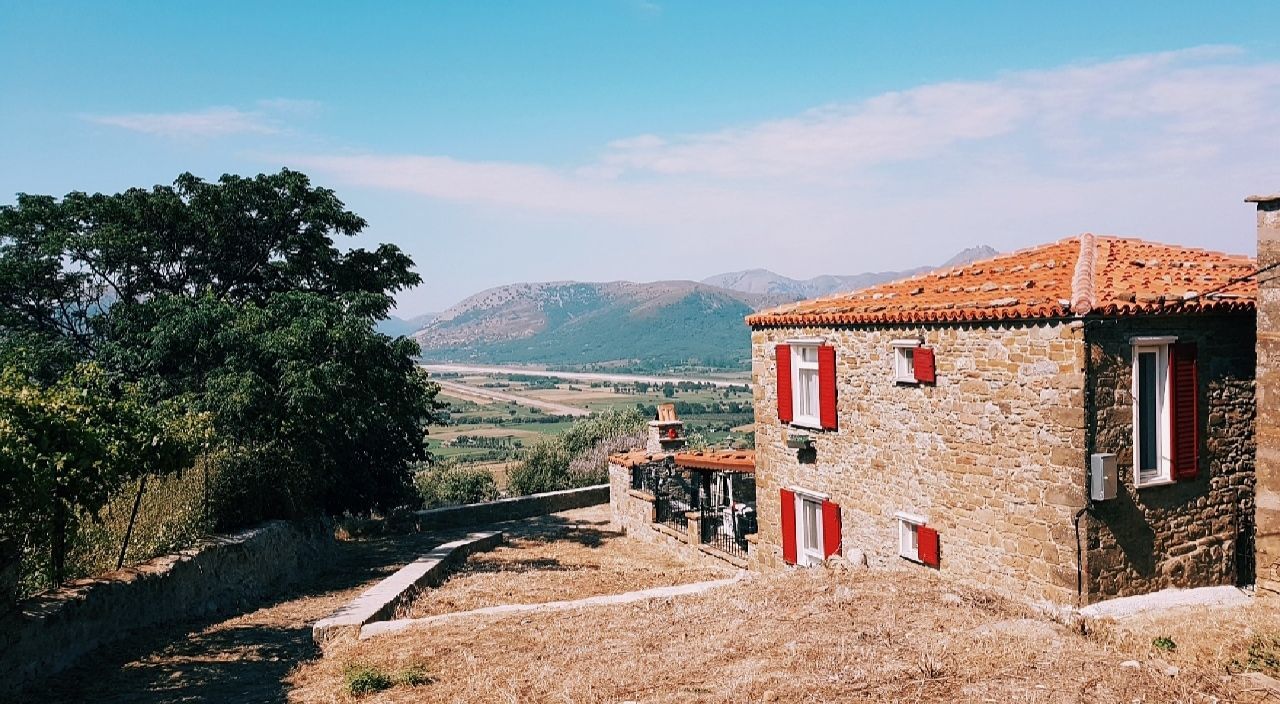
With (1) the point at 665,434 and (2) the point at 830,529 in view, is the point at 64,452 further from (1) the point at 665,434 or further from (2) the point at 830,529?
(1) the point at 665,434

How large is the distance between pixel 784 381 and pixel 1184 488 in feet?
21.7

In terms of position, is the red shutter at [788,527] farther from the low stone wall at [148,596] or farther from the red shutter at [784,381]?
the low stone wall at [148,596]

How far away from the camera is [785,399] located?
52.4ft

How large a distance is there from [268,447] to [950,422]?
1370 cm

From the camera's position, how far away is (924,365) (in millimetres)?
12852

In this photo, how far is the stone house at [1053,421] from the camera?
10992 millimetres

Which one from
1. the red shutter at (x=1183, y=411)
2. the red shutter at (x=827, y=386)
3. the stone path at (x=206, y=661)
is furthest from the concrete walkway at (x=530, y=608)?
the red shutter at (x=1183, y=411)

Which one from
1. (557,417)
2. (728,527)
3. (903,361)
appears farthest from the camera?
(557,417)

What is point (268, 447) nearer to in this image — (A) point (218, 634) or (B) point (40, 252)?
(A) point (218, 634)

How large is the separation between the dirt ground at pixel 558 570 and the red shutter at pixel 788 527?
1922mm

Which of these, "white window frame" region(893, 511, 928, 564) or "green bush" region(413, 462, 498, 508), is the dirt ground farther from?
"green bush" region(413, 462, 498, 508)

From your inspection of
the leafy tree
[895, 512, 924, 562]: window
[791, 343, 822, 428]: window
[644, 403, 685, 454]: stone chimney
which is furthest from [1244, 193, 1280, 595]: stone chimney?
[644, 403, 685, 454]: stone chimney

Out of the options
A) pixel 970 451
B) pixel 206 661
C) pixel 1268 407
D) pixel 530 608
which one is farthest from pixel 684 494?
pixel 1268 407

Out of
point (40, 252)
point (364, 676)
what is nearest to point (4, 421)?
point (364, 676)
